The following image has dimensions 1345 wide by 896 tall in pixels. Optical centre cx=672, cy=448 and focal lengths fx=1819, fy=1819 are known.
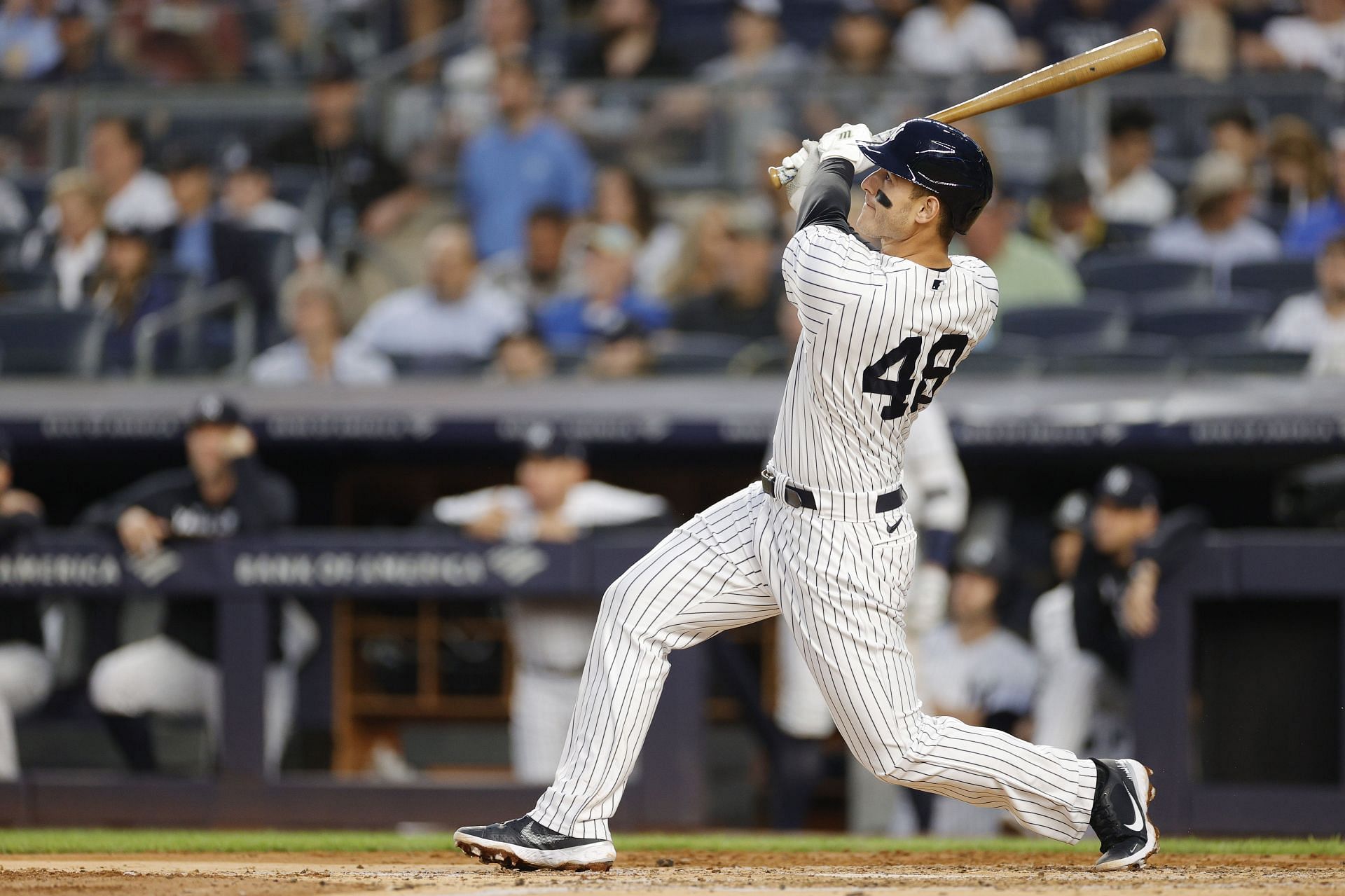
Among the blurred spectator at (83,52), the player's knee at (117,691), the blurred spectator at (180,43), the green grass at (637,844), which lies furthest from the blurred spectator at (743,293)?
the blurred spectator at (83,52)

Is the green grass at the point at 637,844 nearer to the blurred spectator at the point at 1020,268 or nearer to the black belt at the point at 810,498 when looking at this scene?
the black belt at the point at 810,498

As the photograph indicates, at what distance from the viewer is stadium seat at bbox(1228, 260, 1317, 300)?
23.1ft

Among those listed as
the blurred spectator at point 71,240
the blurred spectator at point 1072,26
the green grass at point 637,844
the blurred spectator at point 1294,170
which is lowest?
the green grass at point 637,844

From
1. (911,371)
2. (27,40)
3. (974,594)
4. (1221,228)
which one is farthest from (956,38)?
(911,371)

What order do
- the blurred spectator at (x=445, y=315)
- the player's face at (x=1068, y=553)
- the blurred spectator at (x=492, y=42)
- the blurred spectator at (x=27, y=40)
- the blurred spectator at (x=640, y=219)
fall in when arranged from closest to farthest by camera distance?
the player's face at (x=1068, y=553) < the blurred spectator at (x=445, y=315) < the blurred spectator at (x=640, y=219) < the blurred spectator at (x=492, y=42) < the blurred spectator at (x=27, y=40)

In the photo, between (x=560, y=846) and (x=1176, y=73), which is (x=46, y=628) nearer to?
(x=560, y=846)

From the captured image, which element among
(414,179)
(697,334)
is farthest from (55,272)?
(697,334)

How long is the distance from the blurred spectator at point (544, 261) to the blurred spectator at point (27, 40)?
2888 mm

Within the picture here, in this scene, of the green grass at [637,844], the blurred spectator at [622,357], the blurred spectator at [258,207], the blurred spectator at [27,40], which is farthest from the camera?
the blurred spectator at [27,40]

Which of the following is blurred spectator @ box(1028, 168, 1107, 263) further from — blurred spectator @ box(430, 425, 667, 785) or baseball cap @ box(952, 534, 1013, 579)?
blurred spectator @ box(430, 425, 667, 785)

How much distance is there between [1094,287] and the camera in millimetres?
7234

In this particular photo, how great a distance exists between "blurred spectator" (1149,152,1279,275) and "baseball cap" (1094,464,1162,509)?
1878mm

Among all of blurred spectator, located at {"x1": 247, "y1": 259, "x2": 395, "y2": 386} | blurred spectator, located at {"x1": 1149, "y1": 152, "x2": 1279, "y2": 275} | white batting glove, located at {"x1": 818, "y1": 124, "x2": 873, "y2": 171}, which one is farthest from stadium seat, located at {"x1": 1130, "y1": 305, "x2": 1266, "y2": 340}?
white batting glove, located at {"x1": 818, "y1": 124, "x2": 873, "y2": 171}

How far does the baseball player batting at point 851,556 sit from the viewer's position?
11.3 feet
